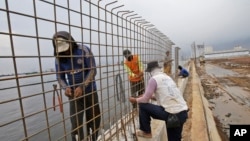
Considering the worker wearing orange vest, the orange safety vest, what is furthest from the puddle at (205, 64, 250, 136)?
the orange safety vest

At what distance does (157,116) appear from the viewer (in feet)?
11.2

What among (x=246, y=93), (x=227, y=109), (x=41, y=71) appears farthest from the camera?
(x=246, y=93)

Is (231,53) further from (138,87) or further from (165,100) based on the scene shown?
(165,100)

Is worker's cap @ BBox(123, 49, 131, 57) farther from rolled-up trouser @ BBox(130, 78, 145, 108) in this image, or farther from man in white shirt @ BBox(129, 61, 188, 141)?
rolled-up trouser @ BBox(130, 78, 145, 108)

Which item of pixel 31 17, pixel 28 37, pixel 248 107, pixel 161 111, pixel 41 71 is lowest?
pixel 248 107

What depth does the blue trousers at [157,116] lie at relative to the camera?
3.26 metres

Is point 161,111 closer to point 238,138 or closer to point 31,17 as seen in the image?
point 238,138

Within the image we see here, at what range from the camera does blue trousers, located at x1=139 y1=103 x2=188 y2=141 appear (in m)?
3.26

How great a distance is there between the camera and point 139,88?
487 cm

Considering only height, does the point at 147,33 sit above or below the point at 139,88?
above

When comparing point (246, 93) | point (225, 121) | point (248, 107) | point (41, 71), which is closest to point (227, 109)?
point (248, 107)

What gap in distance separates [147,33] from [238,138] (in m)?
2.55

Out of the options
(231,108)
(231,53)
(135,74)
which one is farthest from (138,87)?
(231,53)

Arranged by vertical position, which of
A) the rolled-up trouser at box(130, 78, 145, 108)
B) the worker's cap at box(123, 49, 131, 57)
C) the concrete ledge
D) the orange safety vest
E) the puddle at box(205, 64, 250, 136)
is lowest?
the puddle at box(205, 64, 250, 136)
